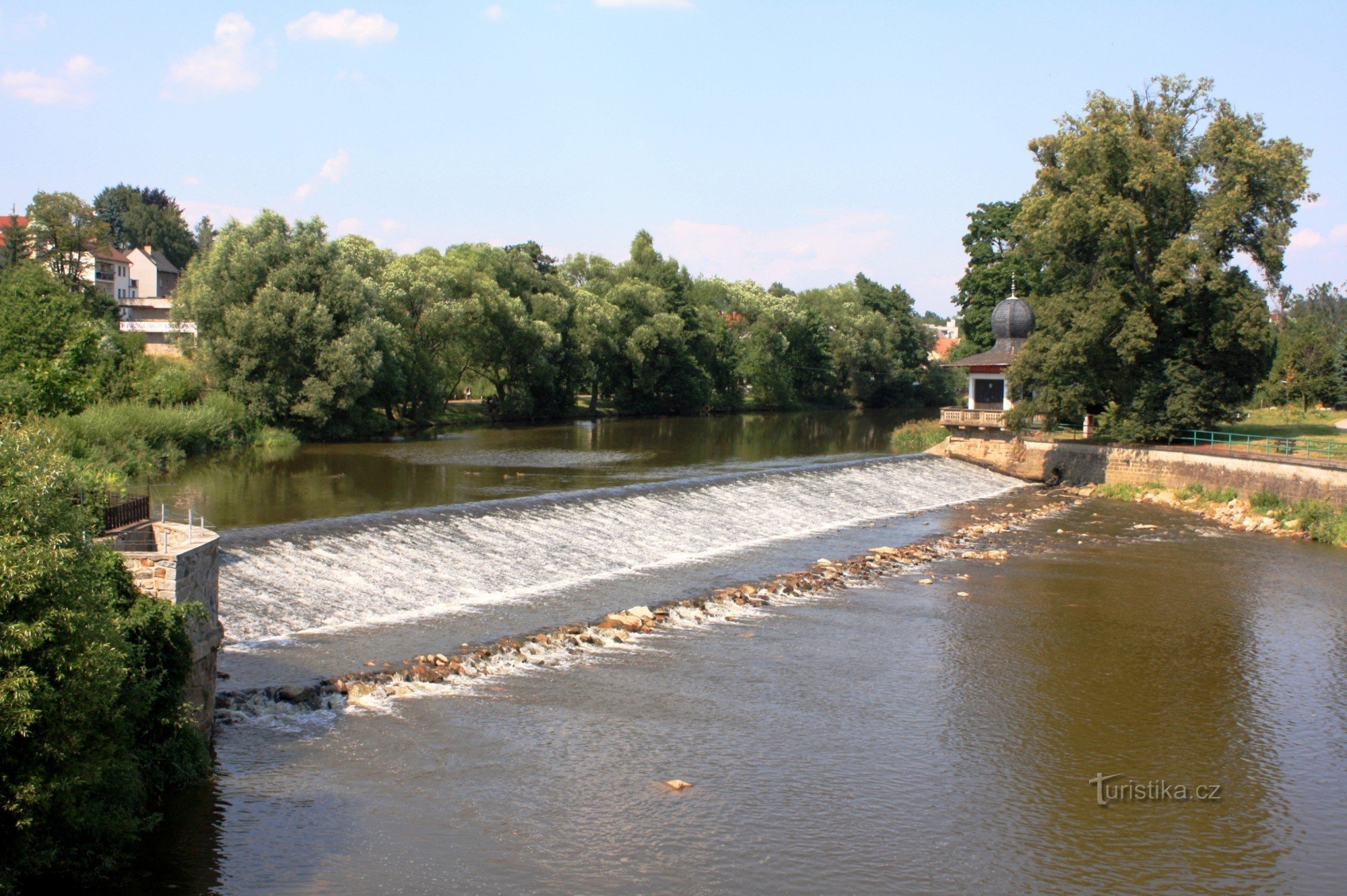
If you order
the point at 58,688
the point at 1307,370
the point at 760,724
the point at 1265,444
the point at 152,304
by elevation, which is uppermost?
the point at 152,304

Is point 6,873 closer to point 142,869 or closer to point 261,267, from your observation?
point 142,869

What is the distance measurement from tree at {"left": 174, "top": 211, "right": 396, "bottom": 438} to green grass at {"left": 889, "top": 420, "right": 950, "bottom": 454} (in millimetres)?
24272

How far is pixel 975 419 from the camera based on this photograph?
41.9 m

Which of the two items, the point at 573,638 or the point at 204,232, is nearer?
the point at 573,638

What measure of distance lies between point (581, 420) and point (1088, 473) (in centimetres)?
3184

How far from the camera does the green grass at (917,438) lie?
160 ft

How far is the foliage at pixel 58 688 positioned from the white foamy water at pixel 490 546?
237 inches

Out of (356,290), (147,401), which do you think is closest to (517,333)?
(356,290)

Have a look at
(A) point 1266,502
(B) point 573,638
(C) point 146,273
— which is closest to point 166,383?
(B) point 573,638

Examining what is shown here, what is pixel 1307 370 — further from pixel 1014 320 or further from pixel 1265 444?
pixel 1265 444

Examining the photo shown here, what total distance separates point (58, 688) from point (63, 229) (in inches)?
2242

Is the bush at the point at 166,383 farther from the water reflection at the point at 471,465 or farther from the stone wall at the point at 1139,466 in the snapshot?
the stone wall at the point at 1139,466

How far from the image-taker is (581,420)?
61750mm

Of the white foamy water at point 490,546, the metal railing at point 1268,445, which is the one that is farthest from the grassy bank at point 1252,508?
the white foamy water at point 490,546
